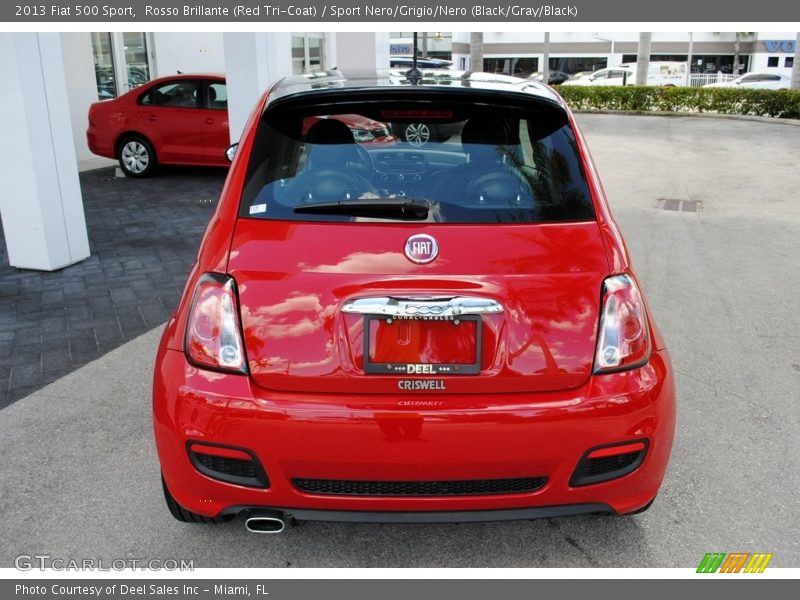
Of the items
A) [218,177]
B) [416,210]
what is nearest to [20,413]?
[416,210]

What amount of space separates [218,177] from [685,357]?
353 inches

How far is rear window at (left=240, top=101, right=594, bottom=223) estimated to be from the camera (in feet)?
8.75

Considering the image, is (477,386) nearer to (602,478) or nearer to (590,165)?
(602,478)

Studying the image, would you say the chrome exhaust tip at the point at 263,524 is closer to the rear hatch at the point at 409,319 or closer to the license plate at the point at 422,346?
the rear hatch at the point at 409,319

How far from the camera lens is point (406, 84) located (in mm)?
2938

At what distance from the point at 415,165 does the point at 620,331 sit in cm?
96

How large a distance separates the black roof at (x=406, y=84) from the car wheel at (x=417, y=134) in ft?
0.41

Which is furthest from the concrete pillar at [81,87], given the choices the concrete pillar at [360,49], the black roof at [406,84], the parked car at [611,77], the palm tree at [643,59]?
the parked car at [611,77]

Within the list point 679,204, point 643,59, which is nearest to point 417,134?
point 679,204

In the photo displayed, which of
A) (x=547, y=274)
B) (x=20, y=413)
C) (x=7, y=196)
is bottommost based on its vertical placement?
(x=20, y=413)

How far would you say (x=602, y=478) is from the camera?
2.52 m

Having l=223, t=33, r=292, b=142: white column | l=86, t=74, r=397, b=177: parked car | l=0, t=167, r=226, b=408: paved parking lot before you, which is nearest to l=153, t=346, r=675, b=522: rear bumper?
l=0, t=167, r=226, b=408: paved parking lot

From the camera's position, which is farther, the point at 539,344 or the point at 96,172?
the point at 96,172

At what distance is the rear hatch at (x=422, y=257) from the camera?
2.42m
